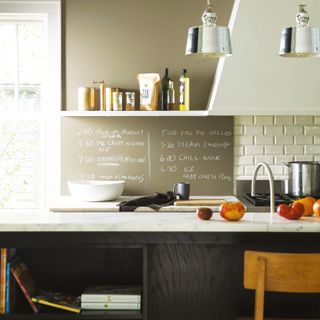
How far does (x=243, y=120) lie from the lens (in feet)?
16.1

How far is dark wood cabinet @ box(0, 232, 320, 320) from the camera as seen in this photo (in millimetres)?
2723

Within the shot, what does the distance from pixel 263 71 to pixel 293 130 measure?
704 millimetres

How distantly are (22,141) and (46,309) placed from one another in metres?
2.38

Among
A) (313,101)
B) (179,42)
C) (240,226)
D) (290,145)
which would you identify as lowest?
(240,226)

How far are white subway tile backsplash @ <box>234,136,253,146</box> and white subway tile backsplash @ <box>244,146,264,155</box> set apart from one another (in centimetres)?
4

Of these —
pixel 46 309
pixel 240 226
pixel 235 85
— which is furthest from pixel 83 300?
pixel 235 85

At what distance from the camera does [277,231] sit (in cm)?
269

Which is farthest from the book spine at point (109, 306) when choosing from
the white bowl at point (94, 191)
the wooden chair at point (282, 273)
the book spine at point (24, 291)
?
the white bowl at point (94, 191)

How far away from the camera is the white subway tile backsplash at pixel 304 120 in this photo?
4914mm

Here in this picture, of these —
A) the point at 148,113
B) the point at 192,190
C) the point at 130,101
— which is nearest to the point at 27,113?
the point at 130,101

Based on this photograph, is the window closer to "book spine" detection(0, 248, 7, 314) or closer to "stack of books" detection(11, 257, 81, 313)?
"stack of books" detection(11, 257, 81, 313)

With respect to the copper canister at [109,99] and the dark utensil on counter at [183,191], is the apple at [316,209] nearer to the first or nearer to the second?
the dark utensil on counter at [183,191]

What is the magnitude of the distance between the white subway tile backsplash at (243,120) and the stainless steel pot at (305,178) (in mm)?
Answer: 720

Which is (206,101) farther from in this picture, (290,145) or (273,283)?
(273,283)
